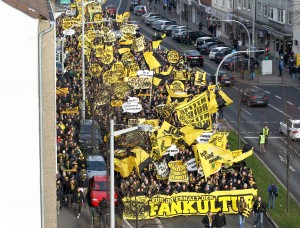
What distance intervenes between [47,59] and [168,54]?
150 feet

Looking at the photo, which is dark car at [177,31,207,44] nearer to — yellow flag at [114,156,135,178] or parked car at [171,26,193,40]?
parked car at [171,26,193,40]

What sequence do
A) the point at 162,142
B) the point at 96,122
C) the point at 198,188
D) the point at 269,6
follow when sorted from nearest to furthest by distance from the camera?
1. the point at 198,188
2. the point at 162,142
3. the point at 96,122
4. the point at 269,6

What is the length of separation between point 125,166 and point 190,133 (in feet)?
12.9

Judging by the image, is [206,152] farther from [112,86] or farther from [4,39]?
[4,39]

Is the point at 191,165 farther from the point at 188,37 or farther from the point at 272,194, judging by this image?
the point at 188,37

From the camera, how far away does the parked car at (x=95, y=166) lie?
44.7 m

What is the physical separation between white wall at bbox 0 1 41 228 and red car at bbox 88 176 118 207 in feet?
63.0

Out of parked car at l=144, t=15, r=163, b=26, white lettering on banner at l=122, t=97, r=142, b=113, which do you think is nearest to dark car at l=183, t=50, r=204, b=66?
parked car at l=144, t=15, r=163, b=26

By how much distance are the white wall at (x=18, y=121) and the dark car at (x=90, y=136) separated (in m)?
27.4

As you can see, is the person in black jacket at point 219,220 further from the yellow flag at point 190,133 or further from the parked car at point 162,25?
the parked car at point 162,25

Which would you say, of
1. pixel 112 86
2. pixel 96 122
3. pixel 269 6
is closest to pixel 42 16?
pixel 96 122

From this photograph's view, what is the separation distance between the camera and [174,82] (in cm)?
5803

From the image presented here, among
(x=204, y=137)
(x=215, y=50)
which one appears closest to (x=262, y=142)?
(x=204, y=137)

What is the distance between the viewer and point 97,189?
1646 inches
